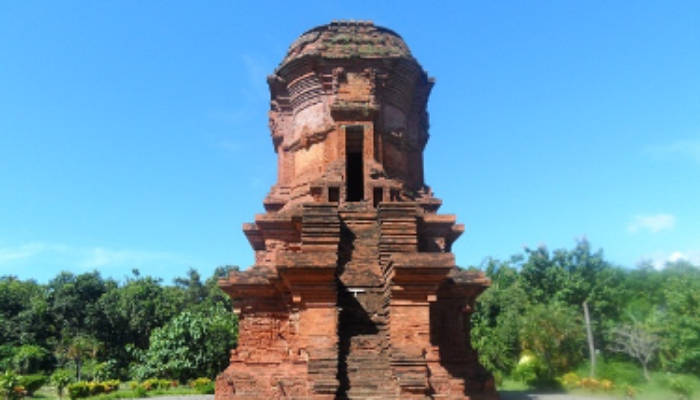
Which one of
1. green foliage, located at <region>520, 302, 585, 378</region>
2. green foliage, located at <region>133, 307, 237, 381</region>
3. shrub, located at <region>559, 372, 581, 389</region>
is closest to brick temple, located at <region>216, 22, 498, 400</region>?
shrub, located at <region>559, 372, 581, 389</region>

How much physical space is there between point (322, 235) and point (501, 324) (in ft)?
78.2

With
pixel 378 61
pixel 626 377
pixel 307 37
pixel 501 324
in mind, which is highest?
pixel 307 37

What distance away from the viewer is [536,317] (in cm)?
2789

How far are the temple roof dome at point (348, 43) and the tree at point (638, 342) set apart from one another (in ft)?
82.1

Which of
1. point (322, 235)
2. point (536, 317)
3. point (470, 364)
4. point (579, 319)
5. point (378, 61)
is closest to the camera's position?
point (322, 235)

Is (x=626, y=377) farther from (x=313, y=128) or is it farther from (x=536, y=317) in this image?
(x=313, y=128)

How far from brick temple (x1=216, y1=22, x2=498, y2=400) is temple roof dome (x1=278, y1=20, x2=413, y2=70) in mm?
30

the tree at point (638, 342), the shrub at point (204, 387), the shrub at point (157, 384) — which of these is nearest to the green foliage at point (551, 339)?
the tree at point (638, 342)

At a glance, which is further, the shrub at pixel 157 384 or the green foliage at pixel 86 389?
the shrub at pixel 157 384

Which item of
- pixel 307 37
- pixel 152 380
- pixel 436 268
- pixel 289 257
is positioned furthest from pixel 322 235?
pixel 152 380

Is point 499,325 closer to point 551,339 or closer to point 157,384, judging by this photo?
point 551,339

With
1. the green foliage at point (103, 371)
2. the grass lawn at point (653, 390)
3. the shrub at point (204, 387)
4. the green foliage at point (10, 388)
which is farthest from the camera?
the green foliage at point (103, 371)

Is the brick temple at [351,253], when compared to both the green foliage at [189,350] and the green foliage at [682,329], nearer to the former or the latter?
the green foliage at [189,350]

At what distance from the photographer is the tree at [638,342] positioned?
2927 cm
